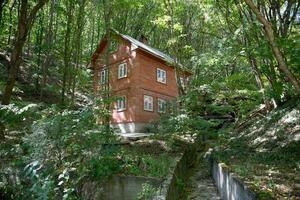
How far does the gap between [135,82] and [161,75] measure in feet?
13.9

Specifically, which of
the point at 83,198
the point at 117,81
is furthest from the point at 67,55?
the point at 83,198

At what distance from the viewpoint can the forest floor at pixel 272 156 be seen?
7816mm

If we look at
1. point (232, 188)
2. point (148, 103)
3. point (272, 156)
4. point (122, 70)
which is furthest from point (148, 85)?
point (232, 188)

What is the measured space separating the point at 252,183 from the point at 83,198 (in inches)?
167

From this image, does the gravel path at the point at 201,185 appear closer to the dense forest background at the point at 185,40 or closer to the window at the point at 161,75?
the dense forest background at the point at 185,40

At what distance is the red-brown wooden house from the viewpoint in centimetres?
2836

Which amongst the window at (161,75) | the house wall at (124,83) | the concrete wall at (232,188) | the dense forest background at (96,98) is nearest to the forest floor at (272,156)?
the concrete wall at (232,188)

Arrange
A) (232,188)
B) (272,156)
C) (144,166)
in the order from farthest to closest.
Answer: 1. (272,156)
2. (144,166)
3. (232,188)

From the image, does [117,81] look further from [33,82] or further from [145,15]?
[145,15]

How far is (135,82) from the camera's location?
1120 inches

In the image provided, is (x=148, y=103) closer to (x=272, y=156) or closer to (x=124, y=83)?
(x=124, y=83)

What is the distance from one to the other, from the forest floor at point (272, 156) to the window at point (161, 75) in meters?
14.4

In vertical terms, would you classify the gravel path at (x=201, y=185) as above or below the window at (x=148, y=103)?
below

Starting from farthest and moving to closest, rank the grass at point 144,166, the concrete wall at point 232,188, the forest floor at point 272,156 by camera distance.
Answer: the grass at point 144,166, the forest floor at point 272,156, the concrete wall at point 232,188
